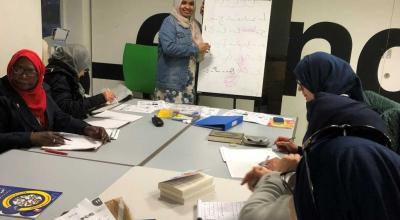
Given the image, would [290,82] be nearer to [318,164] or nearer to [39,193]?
[39,193]

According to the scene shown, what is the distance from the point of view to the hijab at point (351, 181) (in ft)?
2.21

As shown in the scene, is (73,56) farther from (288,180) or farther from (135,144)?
(288,180)

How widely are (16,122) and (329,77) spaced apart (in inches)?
66.0

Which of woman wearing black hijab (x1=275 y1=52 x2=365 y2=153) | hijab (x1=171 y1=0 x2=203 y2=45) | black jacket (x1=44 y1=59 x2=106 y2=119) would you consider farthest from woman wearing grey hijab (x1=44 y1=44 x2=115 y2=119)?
woman wearing black hijab (x1=275 y1=52 x2=365 y2=153)

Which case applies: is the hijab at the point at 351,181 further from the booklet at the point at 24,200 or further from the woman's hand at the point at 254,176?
the booklet at the point at 24,200

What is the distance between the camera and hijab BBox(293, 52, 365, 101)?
78.8 inches

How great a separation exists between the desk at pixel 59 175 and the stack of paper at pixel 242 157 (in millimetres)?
481

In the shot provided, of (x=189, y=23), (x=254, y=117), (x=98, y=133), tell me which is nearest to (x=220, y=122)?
(x=254, y=117)

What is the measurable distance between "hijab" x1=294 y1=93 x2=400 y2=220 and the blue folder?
5.44ft

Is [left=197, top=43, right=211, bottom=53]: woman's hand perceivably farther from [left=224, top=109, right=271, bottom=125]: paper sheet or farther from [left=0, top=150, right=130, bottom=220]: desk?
[left=0, top=150, right=130, bottom=220]: desk

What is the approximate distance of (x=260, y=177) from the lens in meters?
1.37

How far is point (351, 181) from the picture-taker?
0.68 m

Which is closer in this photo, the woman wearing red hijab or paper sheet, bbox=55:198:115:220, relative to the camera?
paper sheet, bbox=55:198:115:220

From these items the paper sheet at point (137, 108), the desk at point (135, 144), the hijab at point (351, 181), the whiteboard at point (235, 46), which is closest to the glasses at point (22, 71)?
the desk at point (135, 144)
